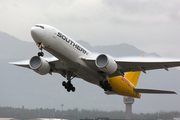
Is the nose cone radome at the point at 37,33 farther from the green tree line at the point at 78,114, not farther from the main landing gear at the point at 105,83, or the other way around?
the green tree line at the point at 78,114

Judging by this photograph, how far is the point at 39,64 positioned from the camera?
2525 cm

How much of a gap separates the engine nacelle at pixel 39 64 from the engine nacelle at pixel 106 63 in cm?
497

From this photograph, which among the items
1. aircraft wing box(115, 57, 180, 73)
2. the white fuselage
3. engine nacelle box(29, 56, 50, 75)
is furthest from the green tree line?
the white fuselage

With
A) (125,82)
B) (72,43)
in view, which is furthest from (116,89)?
(72,43)

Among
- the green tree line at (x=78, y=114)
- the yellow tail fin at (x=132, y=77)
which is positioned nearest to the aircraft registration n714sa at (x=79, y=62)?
the yellow tail fin at (x=132, y=77)

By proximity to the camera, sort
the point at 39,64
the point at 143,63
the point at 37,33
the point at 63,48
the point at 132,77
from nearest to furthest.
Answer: the point at 37,33 → the point at 63,48 → the point at 143,63 → the point at 39,64 → the point at 132,77

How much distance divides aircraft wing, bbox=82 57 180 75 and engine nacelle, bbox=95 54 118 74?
572 millimetres

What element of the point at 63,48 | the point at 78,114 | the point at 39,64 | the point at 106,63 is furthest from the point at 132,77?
the point at 78,114

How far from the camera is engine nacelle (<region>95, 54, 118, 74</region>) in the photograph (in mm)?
23250

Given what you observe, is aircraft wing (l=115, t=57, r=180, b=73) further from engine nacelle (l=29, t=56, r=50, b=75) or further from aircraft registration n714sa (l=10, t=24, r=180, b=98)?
engine nacelle (l=29, t=56, r=50, b=75)

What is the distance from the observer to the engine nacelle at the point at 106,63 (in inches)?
915

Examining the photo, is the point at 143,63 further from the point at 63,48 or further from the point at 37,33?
the point at 37,33

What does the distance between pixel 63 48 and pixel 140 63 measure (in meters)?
6.87

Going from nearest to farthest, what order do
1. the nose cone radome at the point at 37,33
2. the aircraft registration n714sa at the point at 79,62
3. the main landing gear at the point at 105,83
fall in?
the nose cone radome at the point at 37,33 < the aircraft registration n714sa at the point at 79,62 < the main landing gear at the point at 105,83
